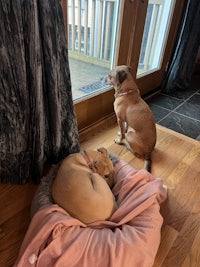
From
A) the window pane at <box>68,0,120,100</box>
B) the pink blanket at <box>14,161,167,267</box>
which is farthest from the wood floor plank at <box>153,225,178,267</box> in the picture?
the window pane at <box>68,0,120,100</box>

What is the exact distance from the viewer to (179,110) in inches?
103

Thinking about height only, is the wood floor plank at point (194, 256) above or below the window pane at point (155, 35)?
below

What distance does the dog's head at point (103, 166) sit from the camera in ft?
4.16

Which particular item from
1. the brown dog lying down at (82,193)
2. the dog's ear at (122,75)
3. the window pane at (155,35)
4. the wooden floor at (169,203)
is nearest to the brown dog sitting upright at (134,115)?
the dog's ear at (122,75)

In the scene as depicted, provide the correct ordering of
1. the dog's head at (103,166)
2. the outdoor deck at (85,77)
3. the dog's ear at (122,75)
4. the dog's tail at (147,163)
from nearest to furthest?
the dog's head at (103,166), the dog's tail at (147,163), the dog's ear at (122,75), the outdoor deck at (85,77)

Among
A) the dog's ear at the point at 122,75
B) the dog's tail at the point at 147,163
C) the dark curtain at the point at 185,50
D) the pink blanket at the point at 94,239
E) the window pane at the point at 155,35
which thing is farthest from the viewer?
the dark curtain at the point at 185,50

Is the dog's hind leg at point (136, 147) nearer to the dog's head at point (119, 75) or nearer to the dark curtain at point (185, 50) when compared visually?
the dog's head at point (119, 75)

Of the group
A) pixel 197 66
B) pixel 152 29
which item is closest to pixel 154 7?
pixel 152 29

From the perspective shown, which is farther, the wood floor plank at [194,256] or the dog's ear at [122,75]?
the dog's ear at [122,75]

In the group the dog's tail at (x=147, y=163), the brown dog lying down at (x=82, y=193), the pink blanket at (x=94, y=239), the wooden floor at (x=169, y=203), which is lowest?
the wooden floor at (x=169, y=203)

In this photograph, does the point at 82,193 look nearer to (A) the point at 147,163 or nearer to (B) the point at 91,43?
(A) the point at 147,163

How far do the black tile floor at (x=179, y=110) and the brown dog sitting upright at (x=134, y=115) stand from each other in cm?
66

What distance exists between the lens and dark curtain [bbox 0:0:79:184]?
3.29 ft

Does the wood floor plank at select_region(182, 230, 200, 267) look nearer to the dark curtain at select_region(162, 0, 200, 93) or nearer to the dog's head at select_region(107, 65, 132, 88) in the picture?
the dog's head at select_region(107, 65, 132, 88)
